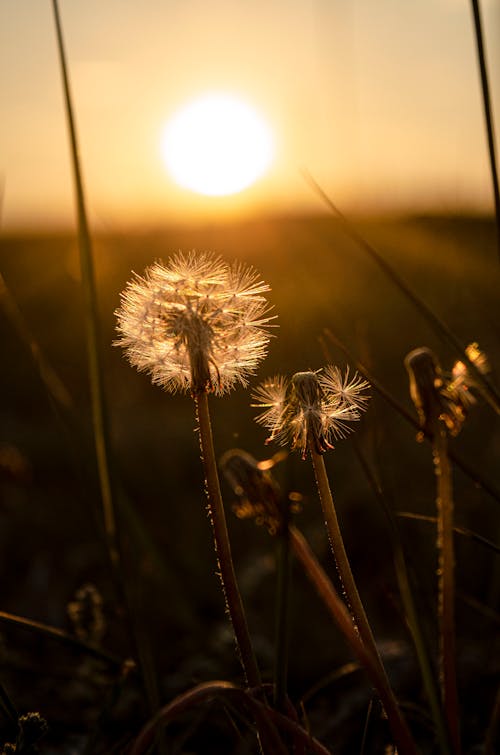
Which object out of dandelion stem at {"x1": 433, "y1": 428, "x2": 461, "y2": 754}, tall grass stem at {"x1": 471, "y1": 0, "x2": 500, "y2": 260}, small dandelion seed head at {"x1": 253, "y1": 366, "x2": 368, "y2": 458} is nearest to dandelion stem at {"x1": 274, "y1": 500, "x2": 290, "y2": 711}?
small dandelion seed head at {"x1": 253, "y1": 366, "x2": 368, "y2": 458}

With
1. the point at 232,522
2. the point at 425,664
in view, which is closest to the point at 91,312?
the point at 425,664

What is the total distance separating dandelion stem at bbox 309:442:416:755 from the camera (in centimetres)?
130

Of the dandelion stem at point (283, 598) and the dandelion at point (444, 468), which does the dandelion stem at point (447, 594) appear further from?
the dandelion stem at point (283, 598)

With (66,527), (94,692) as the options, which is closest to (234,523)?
(66,527)

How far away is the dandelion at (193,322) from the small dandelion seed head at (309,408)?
88 mm

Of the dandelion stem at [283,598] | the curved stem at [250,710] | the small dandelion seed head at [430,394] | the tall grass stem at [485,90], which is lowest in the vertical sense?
the curved stem at [250,710]

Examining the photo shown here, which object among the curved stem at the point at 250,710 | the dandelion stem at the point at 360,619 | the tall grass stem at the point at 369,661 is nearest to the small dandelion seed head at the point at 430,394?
the dandelion stem at the point at 360,619

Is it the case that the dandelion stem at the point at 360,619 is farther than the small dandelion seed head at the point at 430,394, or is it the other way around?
the small dandelion seed head at the point at 430,394

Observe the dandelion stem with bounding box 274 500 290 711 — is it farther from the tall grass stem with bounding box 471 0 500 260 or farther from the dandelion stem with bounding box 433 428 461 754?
the tall grass stem with bounding box 471 0 500 260

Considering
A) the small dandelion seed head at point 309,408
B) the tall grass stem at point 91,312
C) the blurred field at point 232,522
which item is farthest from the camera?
the blurred field at point 232,522

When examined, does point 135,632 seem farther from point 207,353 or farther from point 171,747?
point 171,747

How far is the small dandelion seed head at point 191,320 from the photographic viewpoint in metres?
1.51

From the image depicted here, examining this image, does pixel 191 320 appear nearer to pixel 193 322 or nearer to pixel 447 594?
pixel 193 322

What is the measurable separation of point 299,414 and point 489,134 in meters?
0.65
